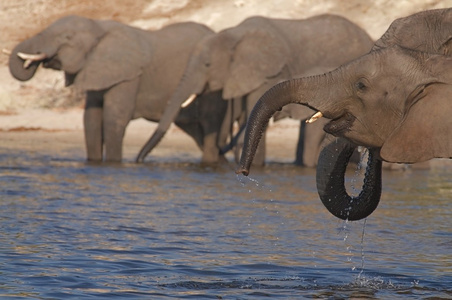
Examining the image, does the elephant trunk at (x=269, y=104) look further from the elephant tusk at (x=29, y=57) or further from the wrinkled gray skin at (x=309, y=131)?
the elephant tusk at (x=29, y=57)

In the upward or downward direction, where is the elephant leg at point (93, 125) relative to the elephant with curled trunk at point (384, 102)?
downward

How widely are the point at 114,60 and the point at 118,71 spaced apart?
17 cm

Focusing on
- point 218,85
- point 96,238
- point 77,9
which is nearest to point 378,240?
point 96,238

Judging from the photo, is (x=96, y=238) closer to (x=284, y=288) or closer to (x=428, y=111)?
(x=284, y=288)

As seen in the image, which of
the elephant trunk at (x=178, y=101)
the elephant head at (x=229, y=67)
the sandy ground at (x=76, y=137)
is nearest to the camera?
the elephant trunk at (x=178, y=101)

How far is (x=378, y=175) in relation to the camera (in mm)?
6859

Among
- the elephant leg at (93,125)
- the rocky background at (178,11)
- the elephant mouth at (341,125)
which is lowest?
the elephant leg at (93,125)

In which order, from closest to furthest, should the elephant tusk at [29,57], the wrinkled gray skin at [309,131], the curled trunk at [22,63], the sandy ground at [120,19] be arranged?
the elephant tusk at [29,57], the curled trunk at [22,63], the wrinkled gray skin at [309,131], the sandy ground at [120,19]

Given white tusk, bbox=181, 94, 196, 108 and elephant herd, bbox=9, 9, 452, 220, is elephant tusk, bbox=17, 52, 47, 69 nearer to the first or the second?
elephant herd, bbox=9, 9, 452, 220

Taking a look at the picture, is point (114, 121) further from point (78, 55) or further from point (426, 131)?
point (426, 131)

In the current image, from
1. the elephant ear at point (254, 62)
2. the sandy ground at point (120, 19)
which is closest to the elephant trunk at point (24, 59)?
the sandy ground at point (120, 19)

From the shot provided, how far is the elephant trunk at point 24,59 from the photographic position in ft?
53.9

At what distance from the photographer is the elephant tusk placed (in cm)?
→ 1639

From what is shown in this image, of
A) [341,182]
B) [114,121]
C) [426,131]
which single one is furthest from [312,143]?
[426,131]
